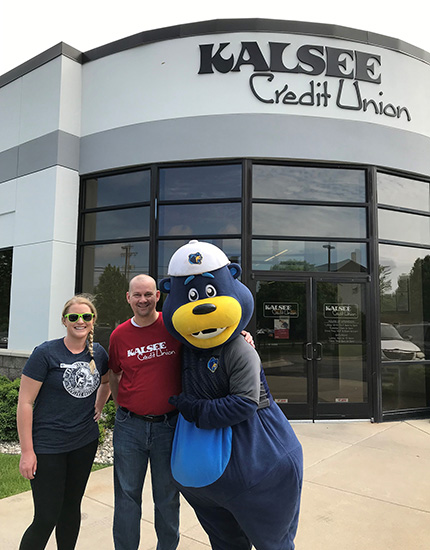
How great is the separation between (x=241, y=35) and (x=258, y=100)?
3.68 ft

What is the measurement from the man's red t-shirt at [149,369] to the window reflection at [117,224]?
4782 millimetres

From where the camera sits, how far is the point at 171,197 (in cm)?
736

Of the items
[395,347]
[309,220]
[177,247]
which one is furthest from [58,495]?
[395,347]

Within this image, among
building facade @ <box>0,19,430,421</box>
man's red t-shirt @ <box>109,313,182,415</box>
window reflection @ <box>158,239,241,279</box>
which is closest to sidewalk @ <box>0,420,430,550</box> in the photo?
man's red t-shirt @ <box>109,313,182,415</box>

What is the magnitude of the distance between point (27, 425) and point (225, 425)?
1.15 meters

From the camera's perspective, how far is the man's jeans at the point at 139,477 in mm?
2678

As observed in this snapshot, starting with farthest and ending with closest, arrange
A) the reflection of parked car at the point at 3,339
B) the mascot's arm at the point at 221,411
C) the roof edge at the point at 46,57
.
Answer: the reflection of parked car at the point at 3,339 → the roof edge at the point at 46,57 → the mascot's arm at the point at 221,411

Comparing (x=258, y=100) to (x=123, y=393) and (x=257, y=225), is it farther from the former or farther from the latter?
(x=123, y=393)

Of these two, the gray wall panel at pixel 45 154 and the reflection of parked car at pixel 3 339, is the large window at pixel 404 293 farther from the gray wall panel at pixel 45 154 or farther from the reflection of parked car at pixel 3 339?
the reflection of parked car at pixel 3 339

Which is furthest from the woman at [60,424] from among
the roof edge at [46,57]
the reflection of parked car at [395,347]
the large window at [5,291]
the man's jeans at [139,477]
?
the roof edge at [46,57]

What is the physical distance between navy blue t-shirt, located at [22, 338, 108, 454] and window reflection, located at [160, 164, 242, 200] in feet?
16.2

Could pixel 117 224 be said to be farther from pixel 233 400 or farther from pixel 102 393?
pixel 233 400

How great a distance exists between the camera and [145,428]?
2688 millimetres

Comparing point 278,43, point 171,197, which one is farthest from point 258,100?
point 171,197
